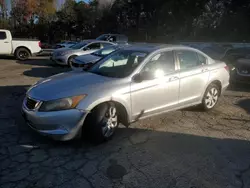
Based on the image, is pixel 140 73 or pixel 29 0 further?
pixel 29 0

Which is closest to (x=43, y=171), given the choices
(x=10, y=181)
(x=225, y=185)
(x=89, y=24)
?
(x=10, y=181)

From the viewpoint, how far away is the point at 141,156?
3.86 metres

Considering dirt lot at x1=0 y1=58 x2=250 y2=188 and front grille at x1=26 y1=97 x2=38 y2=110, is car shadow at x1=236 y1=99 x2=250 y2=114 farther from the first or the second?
front grille at x1=26 y1=97 x2=38 y2=110

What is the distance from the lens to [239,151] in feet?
13.4

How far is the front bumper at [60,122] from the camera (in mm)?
3723

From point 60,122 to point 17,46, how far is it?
1291cm

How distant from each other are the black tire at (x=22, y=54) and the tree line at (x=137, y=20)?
18545 mm

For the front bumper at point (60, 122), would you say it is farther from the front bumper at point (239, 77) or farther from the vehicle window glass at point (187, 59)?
the front bumper at point (239, 77)

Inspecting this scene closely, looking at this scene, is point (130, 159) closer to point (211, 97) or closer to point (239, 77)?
point (211, 97)

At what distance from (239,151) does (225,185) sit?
1.07 meters

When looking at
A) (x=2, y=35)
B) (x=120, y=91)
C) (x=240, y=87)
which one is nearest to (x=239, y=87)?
(x=240, y=87)

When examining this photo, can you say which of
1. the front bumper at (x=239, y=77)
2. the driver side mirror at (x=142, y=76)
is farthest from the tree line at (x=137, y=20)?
the driver side mirror at (x=142, y=76)

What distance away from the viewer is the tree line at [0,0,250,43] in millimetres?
26875

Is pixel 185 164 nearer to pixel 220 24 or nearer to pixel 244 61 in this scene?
pixel 244 61
